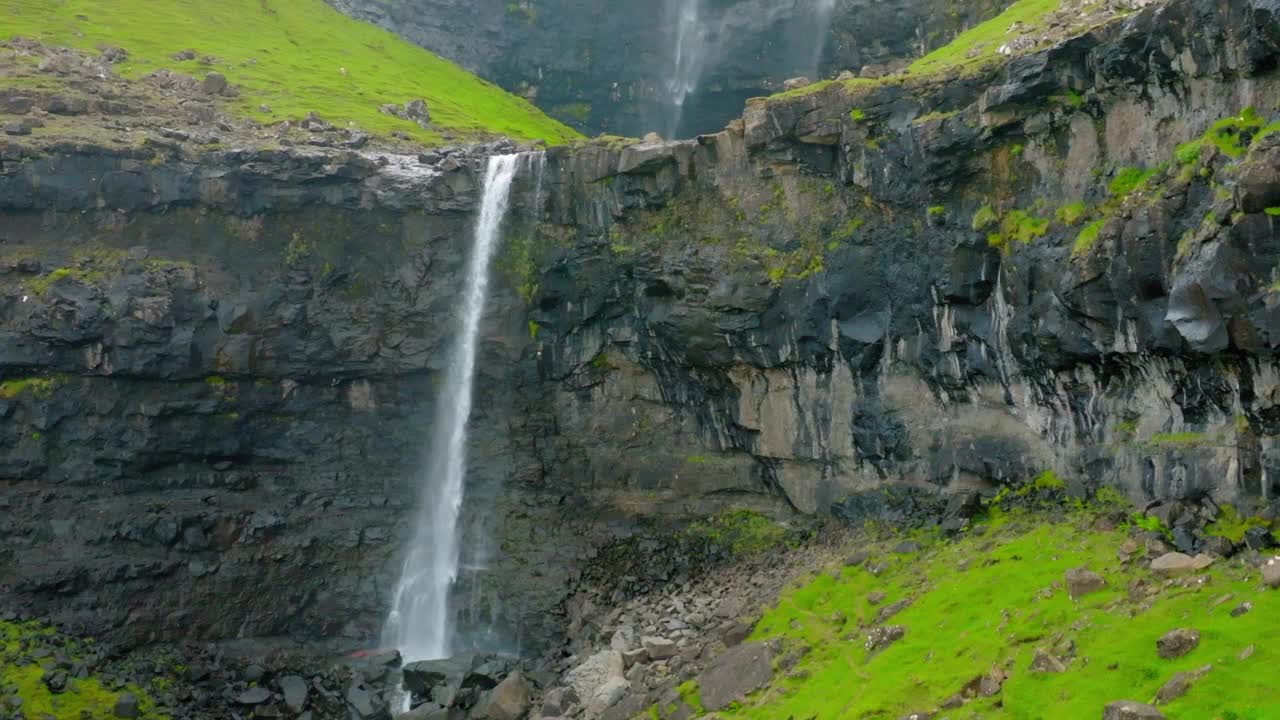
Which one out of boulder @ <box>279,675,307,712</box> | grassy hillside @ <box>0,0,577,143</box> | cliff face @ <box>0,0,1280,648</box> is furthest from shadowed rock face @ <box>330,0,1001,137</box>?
boulder @ <box>279,675,307,712</box>

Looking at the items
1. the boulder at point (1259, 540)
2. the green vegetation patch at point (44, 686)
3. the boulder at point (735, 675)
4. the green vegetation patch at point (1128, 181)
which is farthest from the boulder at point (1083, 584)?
the green vegetation patch at point (44, 686)

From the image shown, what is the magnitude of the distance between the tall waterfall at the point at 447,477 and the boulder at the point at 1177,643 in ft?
117

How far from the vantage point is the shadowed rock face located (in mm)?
79500

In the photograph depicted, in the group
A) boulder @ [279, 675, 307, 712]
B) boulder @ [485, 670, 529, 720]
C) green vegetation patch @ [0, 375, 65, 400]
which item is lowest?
boulder @ [279, 675, 307, 712]

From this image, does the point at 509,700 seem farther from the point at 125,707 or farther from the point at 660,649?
the point at 125,707

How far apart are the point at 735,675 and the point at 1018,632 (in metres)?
11.0

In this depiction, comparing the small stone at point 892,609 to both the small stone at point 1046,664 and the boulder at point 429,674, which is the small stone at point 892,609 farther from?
the boulder at point 429,674

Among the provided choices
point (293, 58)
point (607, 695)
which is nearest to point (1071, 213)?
point (607, 695)

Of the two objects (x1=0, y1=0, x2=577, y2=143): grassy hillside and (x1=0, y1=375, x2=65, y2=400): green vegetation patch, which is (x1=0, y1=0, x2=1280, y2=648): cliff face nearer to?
(x1=0, y1=375, x2=65, y2=400): green vegetation patch

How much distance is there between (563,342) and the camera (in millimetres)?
54969

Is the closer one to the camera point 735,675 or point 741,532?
point 735,675

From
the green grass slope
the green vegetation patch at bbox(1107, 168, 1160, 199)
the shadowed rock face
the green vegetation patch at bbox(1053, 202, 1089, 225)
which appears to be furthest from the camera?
the shadowed rock face

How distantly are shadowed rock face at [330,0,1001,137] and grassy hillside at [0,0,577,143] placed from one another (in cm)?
317

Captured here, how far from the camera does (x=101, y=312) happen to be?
164ft
